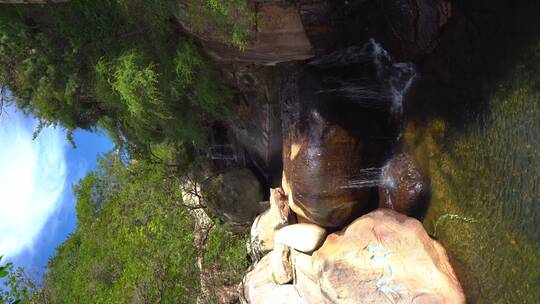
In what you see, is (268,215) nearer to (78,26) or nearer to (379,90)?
(379,90)

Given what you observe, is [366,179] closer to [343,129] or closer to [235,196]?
[343,129]

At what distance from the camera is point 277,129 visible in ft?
27.5

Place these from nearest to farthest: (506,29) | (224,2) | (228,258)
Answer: (506,29) < (224,2) < (228,258)

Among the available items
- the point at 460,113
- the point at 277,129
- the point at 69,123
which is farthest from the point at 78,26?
the point at 460,113

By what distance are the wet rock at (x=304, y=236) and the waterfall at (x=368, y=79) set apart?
213cm

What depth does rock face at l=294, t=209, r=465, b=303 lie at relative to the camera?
5562 mm

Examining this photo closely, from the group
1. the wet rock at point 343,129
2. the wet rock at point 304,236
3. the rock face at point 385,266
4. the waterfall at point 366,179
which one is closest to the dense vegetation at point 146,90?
the wet rock at point 343,129

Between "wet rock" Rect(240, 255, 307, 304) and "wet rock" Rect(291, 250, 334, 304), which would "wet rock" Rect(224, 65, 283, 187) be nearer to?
"wet rock" Rect(240, 255, 307, 304)

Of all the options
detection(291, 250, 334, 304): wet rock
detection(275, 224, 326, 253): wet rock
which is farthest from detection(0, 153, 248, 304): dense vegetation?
detection(275, 224, 326, 253): wet rock

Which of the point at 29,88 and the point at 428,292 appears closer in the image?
the point at 428,292

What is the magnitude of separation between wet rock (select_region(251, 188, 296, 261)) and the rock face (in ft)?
5.09

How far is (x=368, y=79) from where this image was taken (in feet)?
22.6

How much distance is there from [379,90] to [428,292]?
3042 mm

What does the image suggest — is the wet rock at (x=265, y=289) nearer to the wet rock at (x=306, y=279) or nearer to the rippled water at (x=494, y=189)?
the wet rock at (x=306, y=279)
